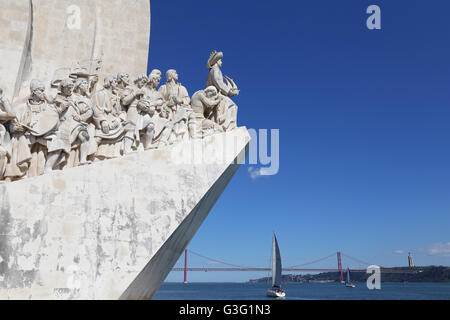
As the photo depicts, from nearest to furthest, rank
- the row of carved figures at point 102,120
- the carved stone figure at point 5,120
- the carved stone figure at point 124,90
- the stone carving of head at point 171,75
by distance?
the carved stone figure at point 5,120 → the row of carved figures at point 102,120 → the carved stone figure at point 124,90 → the stone carving of head at point 171,75

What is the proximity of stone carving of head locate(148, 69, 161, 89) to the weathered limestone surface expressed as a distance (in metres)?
1.75

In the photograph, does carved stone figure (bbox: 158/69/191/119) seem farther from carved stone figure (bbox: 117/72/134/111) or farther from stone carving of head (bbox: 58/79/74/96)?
stone carving of head (bbox: 58/79/74/96)

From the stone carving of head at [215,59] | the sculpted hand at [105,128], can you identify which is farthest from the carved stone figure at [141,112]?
the stone carving of head at [215,59]

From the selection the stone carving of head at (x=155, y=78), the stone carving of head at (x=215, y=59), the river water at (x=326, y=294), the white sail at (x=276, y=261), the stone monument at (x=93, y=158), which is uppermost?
the stone carving of head at (x=215, y=59)

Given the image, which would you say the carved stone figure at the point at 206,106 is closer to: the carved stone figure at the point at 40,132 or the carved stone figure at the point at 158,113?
the carved stone figure at the point at 158,113

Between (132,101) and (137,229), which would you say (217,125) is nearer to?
(132,101)

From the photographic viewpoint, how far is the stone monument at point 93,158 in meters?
5.50

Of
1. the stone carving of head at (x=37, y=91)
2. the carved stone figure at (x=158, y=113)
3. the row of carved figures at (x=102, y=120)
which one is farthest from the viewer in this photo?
the carved stone figure at (x=158, y=113)

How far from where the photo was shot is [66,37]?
324 inches

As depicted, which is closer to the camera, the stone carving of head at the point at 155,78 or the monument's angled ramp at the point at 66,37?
the monument's angled ramp at the point at 66,37

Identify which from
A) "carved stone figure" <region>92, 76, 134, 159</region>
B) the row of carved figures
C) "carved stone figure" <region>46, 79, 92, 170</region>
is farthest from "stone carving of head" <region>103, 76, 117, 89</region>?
"carved stone figure" <region>46, 79, 92, 170</region>
